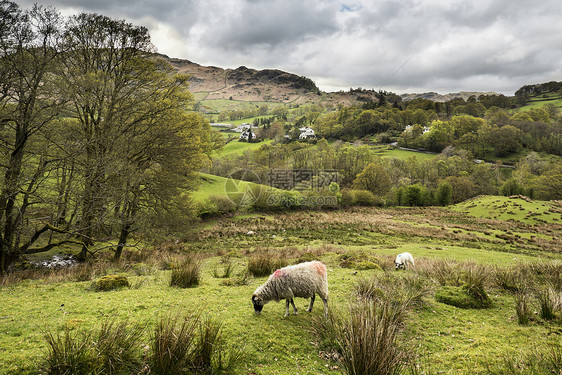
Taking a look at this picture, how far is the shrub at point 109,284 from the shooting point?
7.74m

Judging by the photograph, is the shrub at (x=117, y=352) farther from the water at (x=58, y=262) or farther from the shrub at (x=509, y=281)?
the water at (x=58, y=262)

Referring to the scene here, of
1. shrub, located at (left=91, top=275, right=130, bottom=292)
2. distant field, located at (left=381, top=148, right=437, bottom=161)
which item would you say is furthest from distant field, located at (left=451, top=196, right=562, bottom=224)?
shrub, located at (left=91, top=275, right=130, bottom=292)

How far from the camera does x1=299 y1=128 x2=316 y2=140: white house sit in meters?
137

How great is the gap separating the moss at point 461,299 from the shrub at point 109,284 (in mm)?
9809

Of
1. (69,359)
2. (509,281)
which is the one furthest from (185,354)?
(509,281)

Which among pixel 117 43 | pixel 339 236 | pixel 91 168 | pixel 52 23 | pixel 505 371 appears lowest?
pixel 339 236

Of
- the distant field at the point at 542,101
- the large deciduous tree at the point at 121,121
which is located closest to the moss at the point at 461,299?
the large deciduous tree at the point at 121,121

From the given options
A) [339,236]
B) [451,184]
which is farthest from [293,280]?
[451,184]

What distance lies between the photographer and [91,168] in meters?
11.7

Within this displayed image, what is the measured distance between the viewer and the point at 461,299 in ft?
22.6

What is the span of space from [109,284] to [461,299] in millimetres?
10673

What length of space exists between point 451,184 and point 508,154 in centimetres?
5243

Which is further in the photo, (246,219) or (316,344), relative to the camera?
(246,219)

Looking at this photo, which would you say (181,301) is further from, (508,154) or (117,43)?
(508,154)
